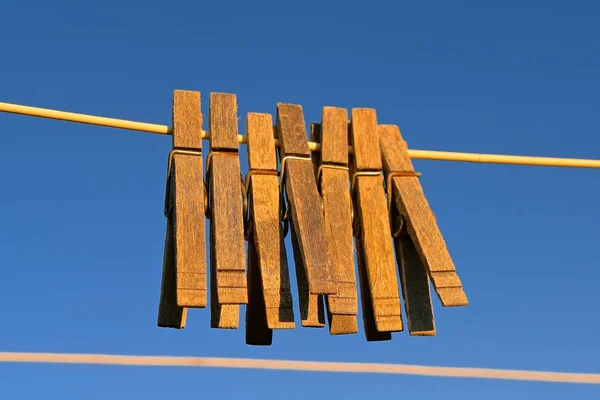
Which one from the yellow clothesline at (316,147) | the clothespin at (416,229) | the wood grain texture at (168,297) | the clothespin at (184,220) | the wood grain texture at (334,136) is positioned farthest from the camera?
the wood grain texture at (334,136)

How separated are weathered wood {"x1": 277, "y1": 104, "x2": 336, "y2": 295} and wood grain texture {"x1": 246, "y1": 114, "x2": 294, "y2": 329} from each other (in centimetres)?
4

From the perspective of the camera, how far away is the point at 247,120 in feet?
8.50

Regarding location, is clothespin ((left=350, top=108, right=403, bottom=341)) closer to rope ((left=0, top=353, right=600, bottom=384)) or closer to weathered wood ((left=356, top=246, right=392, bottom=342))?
weathered wood ((left=356, top=246, right=392, bottom=342))

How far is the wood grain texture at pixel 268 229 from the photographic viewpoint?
7.16 ft

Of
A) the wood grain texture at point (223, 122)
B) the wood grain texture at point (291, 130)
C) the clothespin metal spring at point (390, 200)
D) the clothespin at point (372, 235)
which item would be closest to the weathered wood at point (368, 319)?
the clothespin at point (372, 235)

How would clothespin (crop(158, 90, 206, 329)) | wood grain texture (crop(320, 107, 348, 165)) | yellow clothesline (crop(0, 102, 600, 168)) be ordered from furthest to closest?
wood grain texture (crop(320, 107, 348, 165)), yellow clothesline (crop(0, 102, 600, 168)), clothespin (crop(158, 90, 206, 329))

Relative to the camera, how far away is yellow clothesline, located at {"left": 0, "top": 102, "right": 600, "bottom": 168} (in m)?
2.45

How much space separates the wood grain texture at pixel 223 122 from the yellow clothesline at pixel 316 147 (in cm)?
4

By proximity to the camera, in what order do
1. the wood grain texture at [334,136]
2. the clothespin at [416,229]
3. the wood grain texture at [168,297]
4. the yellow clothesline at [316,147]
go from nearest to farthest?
the clothespin at [416,229] → the wood grain texture at [168,297] → the yellow clothesline at [316,147] → the wood grain texture at [334,136]

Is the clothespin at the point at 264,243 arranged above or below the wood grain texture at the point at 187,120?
below

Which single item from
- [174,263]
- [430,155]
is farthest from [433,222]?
[174,263]

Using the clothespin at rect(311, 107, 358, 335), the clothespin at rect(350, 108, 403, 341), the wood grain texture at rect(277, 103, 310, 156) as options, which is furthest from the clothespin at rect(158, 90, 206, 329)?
the clothespin at rect(350, 108, 403, 341)

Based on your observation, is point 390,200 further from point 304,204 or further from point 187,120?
point 187,120

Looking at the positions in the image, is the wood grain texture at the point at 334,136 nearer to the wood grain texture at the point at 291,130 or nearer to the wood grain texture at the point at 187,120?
the wood grain texture at the point at 291,130
